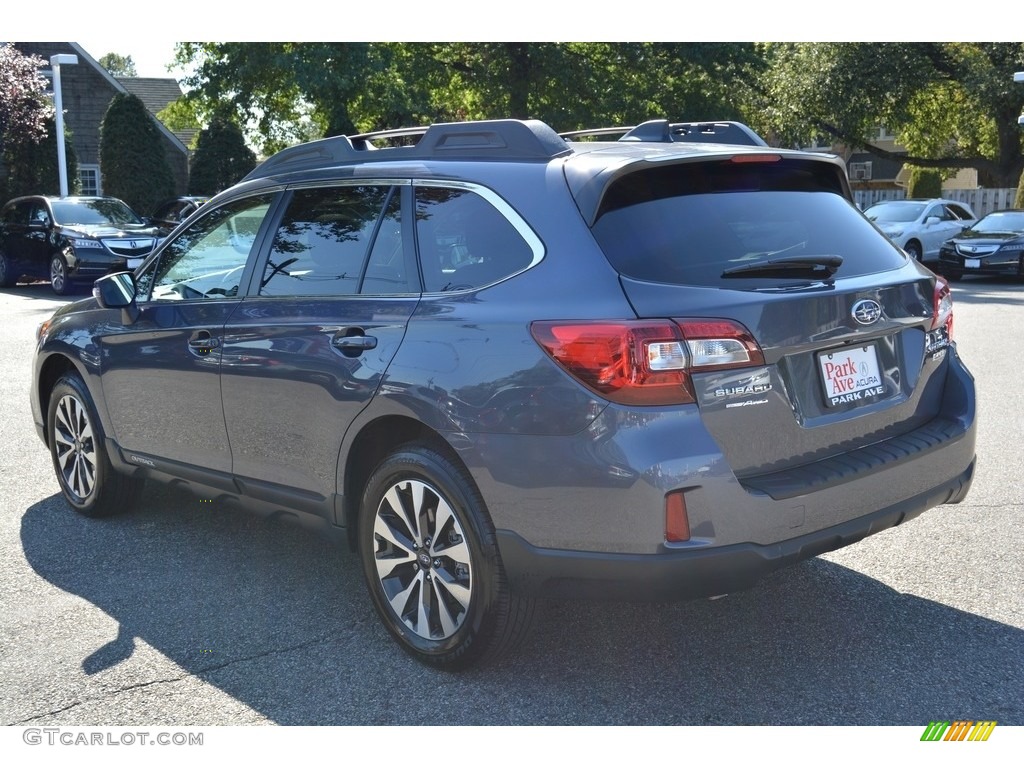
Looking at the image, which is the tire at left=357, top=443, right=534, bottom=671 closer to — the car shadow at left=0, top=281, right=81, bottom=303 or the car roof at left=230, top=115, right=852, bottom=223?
the car roof at left=230, top=115, right=852, bottom=223

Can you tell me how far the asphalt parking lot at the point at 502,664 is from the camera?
364cm

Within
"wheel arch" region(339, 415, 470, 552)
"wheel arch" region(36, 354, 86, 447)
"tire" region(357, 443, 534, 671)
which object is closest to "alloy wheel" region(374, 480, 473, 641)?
"tire" region(357, 443, 534, 671)

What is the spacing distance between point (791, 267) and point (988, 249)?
20491 mm

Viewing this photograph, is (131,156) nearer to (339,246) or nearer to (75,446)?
(75,446)

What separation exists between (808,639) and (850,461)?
0.82 metres

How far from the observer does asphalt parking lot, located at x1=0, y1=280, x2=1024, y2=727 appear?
3643 mm

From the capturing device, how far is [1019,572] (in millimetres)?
4812

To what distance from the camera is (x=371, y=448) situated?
4.18m

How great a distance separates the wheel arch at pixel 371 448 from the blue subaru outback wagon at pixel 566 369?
0.04ft

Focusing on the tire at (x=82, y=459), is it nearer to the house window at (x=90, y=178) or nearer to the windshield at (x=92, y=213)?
the windshield at (x=92, y=213)

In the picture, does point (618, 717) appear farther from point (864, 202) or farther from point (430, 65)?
point (864, 202)

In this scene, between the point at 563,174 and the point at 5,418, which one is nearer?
the point at 563,174

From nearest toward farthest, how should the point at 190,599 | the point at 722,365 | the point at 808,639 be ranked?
the point at 722,365, the point at 808,639, the point at 190,599

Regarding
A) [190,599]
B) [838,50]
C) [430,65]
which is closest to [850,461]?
[190,599]
